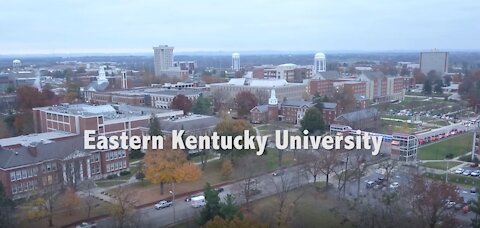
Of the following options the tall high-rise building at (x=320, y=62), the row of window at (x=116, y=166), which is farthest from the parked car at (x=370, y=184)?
the tall high-rise building at (x=320, y=62)

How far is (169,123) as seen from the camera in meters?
30.5

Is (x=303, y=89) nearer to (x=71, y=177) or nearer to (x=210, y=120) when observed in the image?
(x=210, y=120)

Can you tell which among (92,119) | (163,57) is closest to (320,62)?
(163,57)

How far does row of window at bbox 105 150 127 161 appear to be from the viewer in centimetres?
2455

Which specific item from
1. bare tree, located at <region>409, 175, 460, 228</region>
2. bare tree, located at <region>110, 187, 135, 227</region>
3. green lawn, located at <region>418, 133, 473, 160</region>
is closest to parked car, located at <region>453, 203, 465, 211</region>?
bare tree, located at <region>409, 175, 460, 228</region>

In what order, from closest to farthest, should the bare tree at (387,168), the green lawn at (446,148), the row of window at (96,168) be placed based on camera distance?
the bare tree at (387,168) < the row of window at (96,168) < the green lawn at (446,148)

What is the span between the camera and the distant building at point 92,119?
94.2 feet

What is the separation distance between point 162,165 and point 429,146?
1928 centimetres

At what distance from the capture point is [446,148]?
30578 mm

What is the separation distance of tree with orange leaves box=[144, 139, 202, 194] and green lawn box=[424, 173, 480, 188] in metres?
12.4

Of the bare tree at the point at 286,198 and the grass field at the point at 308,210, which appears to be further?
the grass field at the point at 308,210

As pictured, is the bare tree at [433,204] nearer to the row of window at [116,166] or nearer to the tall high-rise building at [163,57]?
the row of window at [116,166]

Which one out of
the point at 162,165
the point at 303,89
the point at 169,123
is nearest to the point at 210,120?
the point at 169,123

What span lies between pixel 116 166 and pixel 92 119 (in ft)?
16.2
